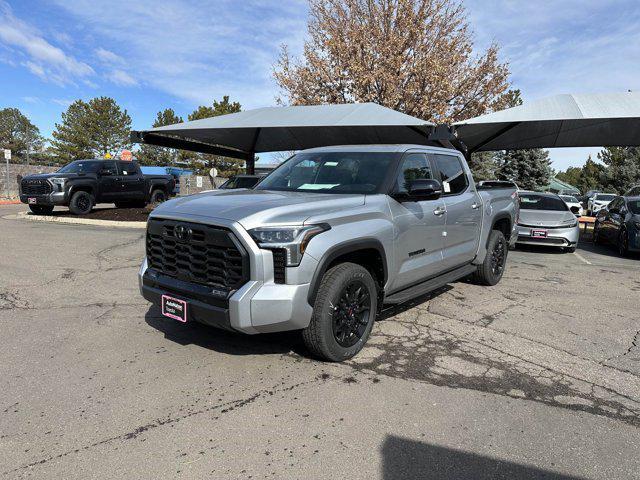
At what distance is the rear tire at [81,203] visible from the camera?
1458 cm

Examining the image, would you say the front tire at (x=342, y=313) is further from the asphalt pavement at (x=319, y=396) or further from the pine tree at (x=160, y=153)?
the pine tree at (x=160, y=153)

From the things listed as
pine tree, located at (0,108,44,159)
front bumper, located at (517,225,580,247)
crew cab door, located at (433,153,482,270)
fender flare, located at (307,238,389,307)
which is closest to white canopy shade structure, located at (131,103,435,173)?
front bumper, located at (517,225,580,247)

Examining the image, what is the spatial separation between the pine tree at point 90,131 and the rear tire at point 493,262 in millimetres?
60232

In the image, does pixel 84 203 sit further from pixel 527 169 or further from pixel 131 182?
pixel 527 169

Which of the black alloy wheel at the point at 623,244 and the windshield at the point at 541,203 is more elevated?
the windshield at the point at 541,203

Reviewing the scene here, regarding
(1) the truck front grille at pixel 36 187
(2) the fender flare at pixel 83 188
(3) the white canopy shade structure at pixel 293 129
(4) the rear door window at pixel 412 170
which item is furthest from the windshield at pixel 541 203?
(1) the truck front grille at pixel 36 187

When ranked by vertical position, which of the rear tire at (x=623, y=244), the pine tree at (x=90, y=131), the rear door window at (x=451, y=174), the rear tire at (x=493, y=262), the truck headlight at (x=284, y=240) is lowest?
the rear tire at (x=623, y=244)

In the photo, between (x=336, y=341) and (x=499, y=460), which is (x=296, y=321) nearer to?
(x=336, y=341)

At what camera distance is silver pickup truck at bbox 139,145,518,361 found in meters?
3.36

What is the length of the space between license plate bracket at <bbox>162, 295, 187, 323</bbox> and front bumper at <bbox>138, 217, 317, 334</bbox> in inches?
6.9

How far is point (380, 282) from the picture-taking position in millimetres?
4262

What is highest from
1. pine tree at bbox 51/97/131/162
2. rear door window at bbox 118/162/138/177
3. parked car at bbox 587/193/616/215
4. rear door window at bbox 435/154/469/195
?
pine tree at bbox 51/97/131/162

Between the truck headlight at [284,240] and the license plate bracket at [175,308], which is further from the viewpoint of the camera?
the license plate bracket at [175,308]

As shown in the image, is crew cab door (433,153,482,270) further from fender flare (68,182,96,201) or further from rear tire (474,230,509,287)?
fender flare (68,182,96,201)
